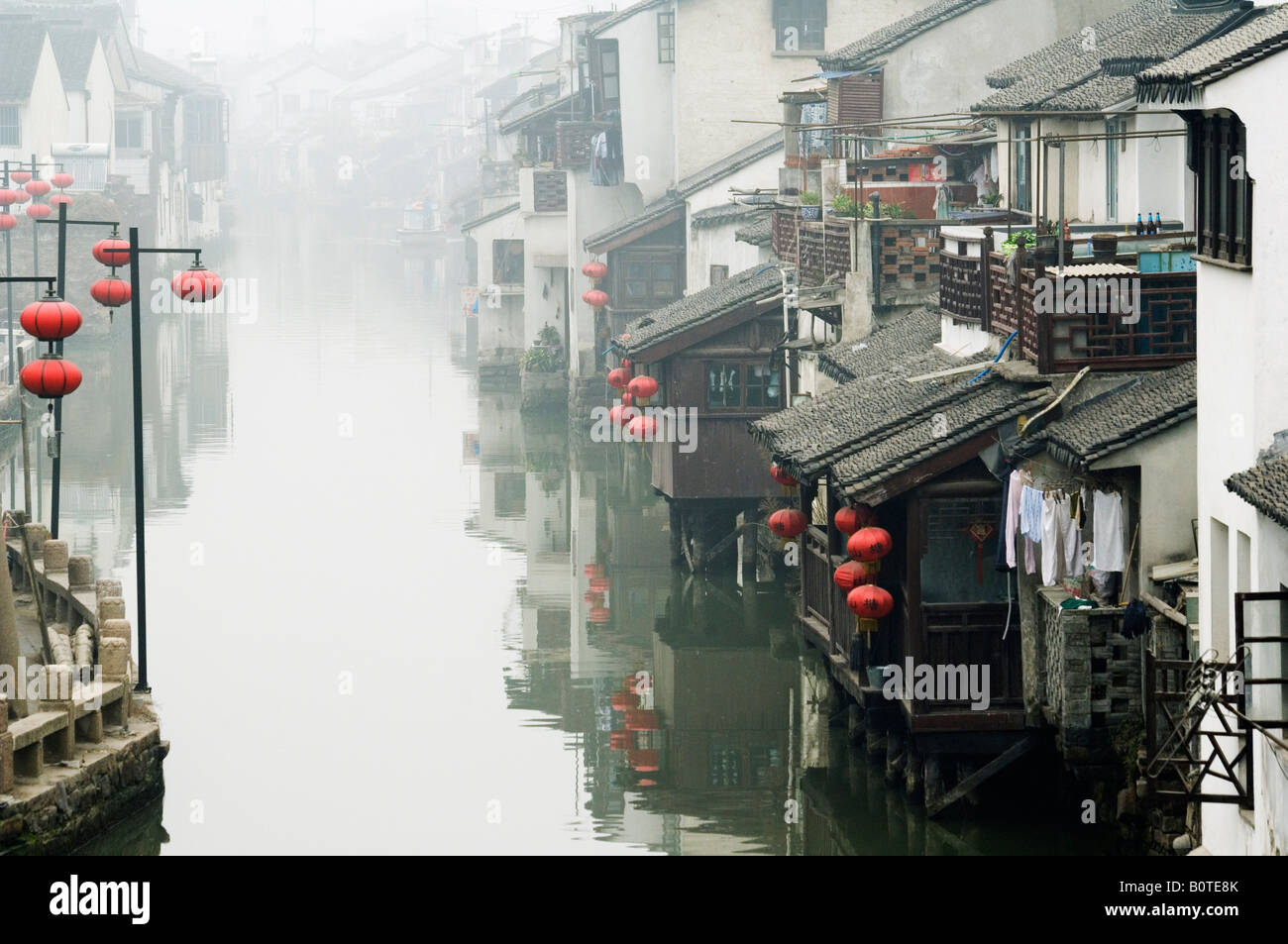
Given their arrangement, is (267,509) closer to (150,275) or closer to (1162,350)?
(1162,350)

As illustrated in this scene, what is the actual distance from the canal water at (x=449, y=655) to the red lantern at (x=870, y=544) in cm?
247

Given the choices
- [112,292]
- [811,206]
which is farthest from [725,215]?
[112,292]

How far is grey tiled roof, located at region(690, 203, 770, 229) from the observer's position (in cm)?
3822

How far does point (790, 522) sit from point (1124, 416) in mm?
6738

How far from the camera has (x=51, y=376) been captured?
2136 centimetres

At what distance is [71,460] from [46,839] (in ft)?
90.4

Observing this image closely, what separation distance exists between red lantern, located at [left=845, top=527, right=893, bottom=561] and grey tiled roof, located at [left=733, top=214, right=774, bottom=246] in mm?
15599

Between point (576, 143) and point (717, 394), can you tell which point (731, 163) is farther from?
point (717, 394)

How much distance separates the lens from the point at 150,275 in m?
74.4

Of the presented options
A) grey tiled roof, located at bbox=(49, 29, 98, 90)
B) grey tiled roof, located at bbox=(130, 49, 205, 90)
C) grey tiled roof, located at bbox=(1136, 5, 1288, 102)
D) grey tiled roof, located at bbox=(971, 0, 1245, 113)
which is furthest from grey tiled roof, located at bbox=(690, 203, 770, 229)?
grey tiled roof, located at bbox=(130, 49, 205, 90)

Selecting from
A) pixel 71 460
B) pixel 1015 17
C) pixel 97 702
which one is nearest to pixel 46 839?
pixel 97 702

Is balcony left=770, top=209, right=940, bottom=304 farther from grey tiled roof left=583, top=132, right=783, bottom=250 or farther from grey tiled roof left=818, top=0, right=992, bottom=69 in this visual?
grey tiled roof left=583, top=132, right=783, bottom=250

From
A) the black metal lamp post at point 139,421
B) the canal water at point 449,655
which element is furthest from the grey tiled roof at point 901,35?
the black metal lamp post at point 139,421

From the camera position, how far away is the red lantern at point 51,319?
2125cm
